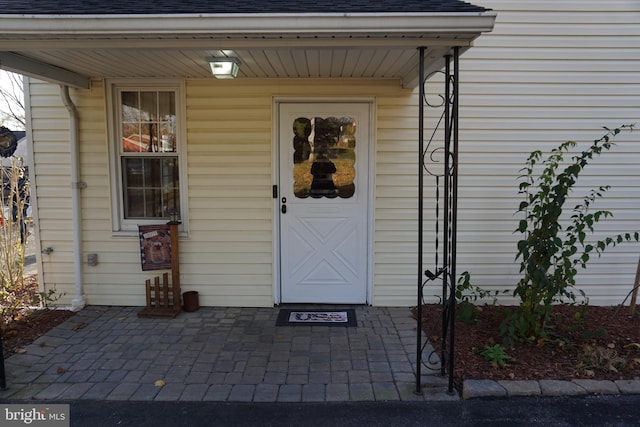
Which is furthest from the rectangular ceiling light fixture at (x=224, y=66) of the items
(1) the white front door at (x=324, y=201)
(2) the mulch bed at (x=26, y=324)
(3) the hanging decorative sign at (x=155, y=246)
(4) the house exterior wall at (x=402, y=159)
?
(2) the mulch bed at (x=26, y=324)

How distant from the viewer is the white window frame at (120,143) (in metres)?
4.25

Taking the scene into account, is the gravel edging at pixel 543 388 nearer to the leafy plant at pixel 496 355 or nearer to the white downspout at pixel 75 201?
the leafy plant at pixel 496 355

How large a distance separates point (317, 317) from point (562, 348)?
222 cm

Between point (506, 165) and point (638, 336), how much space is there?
1961 mm

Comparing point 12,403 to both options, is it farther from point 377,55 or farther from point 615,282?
point 615,282

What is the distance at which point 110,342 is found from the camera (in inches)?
142

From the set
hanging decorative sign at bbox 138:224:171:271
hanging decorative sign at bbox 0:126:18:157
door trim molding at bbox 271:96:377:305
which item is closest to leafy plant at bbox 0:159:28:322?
hanging decorative sign at bbox 0:126:18:157

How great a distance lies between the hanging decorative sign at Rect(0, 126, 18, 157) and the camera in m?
4.88

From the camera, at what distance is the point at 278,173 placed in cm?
434

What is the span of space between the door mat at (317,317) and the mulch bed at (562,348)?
78 cm

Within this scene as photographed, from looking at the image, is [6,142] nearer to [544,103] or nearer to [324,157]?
[324,157]

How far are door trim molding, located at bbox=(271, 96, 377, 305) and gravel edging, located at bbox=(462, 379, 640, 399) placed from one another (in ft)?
5.56

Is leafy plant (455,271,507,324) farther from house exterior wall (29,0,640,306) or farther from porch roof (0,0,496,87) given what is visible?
porch roof (0,0,496,87)

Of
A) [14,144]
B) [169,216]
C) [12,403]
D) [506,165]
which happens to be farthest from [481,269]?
[14,144]
